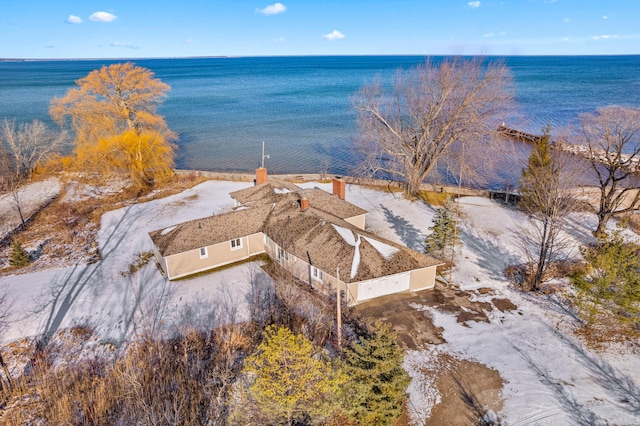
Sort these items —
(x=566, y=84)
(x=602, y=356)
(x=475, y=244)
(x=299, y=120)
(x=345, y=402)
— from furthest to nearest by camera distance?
(x=566, y=84) < (x=299, y=120) < (x=475, y=244) < (x=602, y=356) < (x=345, y=402)

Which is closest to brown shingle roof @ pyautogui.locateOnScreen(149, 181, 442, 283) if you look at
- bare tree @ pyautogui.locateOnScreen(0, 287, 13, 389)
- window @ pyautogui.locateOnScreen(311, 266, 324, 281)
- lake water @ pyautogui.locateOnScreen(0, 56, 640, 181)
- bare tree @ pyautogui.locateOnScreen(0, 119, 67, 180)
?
window @ pyautogui.locateOnScreen(311, 266, 324, 281)

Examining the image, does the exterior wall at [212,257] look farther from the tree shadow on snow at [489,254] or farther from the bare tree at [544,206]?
the bare tree at [544,206]

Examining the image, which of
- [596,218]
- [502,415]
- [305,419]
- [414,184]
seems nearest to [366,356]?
[305,419]

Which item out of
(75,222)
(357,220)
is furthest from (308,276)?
(75,222)

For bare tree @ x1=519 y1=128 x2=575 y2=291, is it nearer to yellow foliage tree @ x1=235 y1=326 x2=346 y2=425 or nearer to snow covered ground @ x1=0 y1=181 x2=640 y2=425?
snow covered ground @ x1=0 y1=181 x2=640 y2=425

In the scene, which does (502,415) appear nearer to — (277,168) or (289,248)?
(289,248)

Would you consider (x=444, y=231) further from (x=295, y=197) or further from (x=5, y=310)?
(x=5, y=310)
